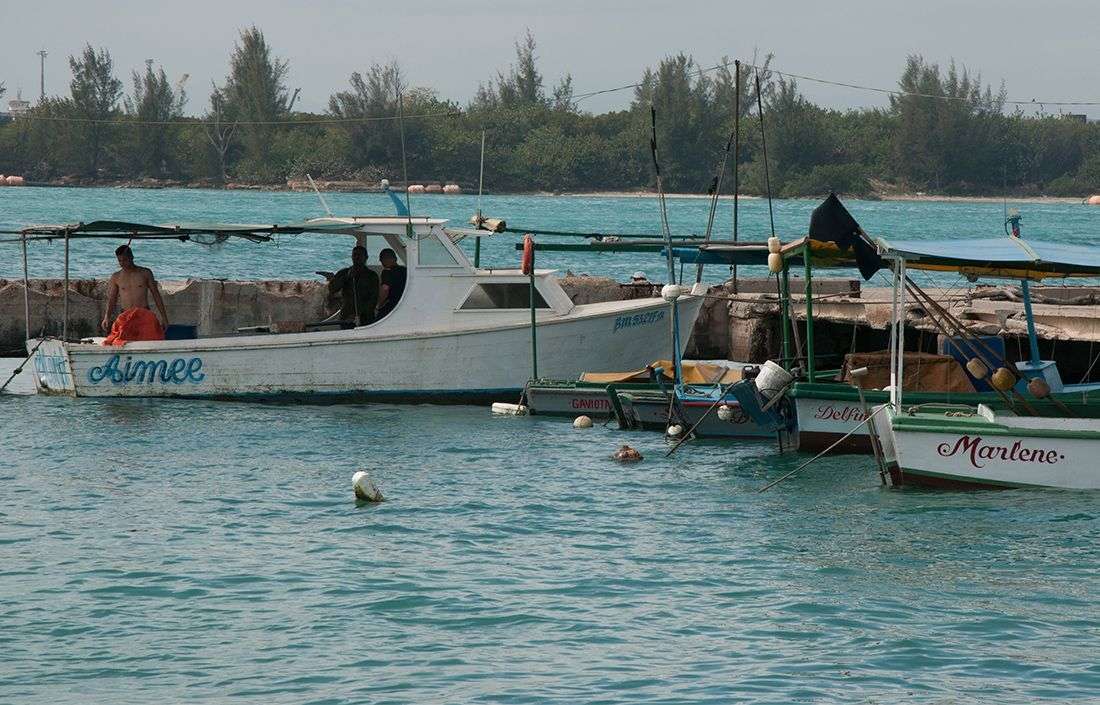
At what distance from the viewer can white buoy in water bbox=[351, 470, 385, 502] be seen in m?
14.5

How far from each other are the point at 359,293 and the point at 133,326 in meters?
3.00

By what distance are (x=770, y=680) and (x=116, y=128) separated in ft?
405

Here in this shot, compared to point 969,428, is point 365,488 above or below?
below

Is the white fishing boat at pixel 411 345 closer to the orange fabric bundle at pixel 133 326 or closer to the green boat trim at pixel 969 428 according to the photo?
the orange fabric bundle at pixel 133 326

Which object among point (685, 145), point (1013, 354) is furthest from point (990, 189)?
point (1013, 354)

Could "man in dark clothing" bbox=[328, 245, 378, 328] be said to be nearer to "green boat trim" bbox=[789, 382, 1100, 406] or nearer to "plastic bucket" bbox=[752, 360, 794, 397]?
"plastic bucket" bbox=[752, 360, 794, 397]

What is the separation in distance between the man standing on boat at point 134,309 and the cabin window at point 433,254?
3.52 m

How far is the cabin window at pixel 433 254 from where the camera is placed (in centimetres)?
1991

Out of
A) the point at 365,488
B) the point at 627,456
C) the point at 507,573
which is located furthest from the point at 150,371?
the point at 507,573

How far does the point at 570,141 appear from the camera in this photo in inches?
5172

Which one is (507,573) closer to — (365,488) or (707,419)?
(365,488)

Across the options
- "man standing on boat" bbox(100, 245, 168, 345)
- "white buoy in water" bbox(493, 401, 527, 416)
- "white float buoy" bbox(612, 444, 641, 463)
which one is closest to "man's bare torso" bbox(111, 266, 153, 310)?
"man standing on boat" bbox(100, 245, 168, 345)

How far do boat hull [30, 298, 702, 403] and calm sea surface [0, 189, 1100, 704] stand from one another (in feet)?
Result: 3.53

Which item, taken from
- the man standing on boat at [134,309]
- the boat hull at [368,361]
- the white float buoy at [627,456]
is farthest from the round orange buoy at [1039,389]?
the man standing on boat at [134,309]
